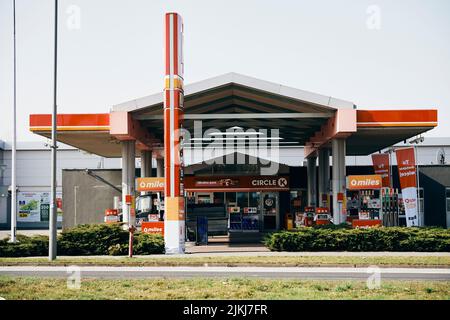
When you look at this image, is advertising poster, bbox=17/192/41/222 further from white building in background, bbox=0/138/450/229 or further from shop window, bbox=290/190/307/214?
shop window, bbox=290/190/307/214

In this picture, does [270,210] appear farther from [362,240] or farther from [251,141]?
[362,240]

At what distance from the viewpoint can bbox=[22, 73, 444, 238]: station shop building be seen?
23.7 meters

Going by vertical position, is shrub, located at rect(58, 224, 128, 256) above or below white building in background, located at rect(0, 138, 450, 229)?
below

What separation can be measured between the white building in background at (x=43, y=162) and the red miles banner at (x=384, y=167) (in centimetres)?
2195

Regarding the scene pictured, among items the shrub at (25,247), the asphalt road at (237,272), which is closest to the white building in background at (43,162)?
the shrub at (25,247)

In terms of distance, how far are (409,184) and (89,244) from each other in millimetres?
15144

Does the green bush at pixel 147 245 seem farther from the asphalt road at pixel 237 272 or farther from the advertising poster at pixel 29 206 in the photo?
the advertising poster at pixel 29 206

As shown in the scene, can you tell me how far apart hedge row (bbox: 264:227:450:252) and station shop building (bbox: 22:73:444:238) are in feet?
13.5

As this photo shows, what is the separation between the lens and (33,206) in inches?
2051

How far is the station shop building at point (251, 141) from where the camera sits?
23.7 m

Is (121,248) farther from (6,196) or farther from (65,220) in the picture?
(6,196)

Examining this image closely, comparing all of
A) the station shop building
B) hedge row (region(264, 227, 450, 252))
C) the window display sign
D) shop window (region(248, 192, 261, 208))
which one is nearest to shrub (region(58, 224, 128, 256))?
the station shop building
